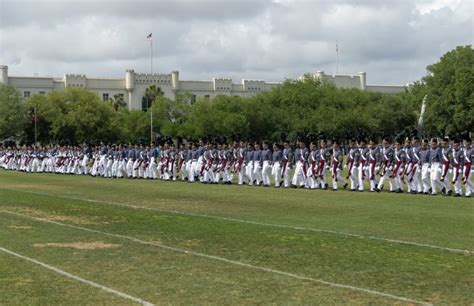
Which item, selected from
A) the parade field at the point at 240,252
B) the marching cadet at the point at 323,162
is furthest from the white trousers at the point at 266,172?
the parade field at the point at 240,252

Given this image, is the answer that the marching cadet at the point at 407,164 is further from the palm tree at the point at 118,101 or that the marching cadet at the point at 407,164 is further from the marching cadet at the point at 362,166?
the palm tree at the point at 118,101

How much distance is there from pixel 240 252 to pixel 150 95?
10571 centimetres

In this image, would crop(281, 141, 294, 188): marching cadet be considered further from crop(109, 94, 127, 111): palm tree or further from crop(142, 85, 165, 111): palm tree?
crop(142, 85, 165, 111): palm tree

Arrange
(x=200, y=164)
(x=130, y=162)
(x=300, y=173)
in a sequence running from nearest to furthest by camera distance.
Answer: (x=300, y=173), (x=200, y=164), (x=130, y=162)

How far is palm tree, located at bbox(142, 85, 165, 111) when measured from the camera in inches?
4589

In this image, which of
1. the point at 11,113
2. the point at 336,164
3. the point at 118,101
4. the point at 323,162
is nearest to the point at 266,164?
the point at 323,162

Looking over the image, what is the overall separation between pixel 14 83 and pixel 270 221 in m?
101

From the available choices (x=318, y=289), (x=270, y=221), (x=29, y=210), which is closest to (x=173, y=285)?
(x=318, y=289)

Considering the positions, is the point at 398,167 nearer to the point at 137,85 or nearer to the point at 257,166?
the point at 257,166

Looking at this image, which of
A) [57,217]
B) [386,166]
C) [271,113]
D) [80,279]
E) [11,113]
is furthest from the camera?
[271,113]

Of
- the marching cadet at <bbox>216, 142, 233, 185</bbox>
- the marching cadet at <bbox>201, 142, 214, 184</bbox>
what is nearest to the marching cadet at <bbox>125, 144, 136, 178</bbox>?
the marching cadet at <bbox>201, 142, 214, 184</bbox>

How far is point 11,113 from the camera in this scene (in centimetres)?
8356

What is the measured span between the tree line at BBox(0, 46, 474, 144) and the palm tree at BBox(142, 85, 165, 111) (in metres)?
21.1

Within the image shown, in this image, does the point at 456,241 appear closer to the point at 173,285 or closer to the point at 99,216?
the point at 173,285
